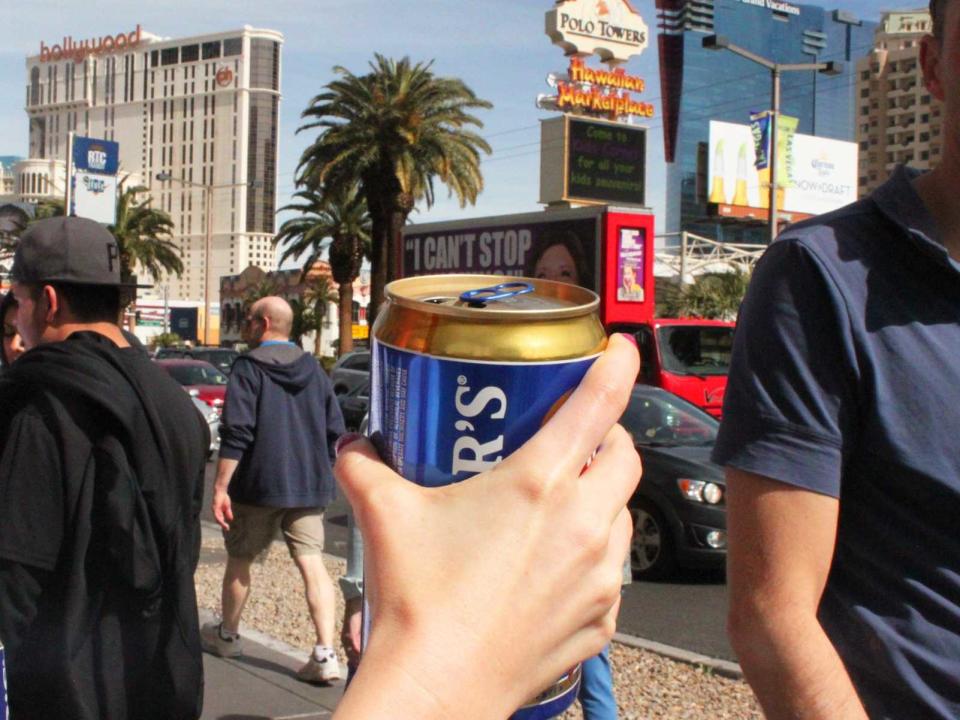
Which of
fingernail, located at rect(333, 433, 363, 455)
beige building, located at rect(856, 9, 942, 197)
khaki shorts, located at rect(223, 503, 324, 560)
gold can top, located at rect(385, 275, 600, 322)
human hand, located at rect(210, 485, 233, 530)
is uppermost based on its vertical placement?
beige building, located at rect(856, 9, 942, 197)

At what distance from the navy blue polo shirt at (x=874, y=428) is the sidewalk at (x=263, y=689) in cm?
367

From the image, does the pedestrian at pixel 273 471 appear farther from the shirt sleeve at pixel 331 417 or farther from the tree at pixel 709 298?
the tree at pixel 709 298

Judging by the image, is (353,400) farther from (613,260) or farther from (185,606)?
(185,606)

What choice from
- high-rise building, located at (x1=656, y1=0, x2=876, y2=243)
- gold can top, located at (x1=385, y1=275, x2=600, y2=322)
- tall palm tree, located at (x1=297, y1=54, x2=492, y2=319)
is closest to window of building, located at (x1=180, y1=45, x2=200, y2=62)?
high-rise building, located at (x1=656, y1=0, x2=876, y2=243)

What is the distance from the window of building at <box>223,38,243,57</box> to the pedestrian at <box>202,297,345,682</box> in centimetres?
16672

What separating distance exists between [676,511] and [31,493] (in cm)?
650

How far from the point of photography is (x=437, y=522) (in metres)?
1.00

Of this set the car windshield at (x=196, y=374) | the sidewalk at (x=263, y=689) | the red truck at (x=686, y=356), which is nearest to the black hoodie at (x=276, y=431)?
the sidewalk at (x=263, y=689)

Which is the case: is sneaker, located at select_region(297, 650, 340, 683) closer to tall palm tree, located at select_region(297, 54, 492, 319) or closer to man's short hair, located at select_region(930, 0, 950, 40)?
man's short hair, located at select_region(930, 0, 950, 40)

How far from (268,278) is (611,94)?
4246 cm

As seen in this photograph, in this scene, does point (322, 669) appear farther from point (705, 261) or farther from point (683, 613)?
point (705, 261)

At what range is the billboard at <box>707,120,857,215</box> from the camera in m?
69.3

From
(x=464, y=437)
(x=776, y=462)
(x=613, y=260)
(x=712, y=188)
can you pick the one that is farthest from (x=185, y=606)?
(x=712, y=188)

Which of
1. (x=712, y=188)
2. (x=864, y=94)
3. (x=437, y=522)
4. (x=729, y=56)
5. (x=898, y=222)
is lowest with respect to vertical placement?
(x=437, y=522)
